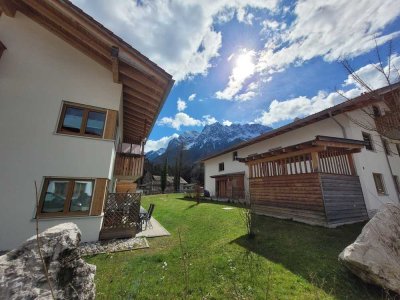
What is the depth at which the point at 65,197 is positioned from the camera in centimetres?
754

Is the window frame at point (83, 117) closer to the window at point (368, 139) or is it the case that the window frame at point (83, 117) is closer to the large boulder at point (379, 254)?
the large boulder at point (379, 254)

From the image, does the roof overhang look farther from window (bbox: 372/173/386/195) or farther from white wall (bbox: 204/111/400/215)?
window (bbox: 372/173/386/195)

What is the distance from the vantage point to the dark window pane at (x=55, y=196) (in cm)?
725

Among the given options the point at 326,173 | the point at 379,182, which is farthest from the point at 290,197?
the point at 379,182

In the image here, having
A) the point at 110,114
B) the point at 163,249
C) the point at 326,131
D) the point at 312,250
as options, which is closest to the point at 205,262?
the point at 163,249

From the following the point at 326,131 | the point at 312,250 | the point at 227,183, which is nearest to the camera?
the point at 312,250

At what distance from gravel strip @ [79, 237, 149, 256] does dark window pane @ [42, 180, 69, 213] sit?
169 cm

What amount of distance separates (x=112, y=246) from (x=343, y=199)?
10.4 meters

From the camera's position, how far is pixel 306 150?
31.9 ft

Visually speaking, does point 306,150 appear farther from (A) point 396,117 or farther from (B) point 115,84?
(B) point 115,84

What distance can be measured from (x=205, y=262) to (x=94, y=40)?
9.15 meters

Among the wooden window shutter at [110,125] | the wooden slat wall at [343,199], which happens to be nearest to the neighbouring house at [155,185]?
the wooden window shutter at [110,125]

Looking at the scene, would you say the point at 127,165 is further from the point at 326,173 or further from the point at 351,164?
the point at 351,164

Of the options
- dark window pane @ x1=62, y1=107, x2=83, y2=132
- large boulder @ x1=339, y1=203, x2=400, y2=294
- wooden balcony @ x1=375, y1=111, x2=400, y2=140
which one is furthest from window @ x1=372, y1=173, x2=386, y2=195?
dark window pane @ x1=62, y1=107, x2=83, y2=132
